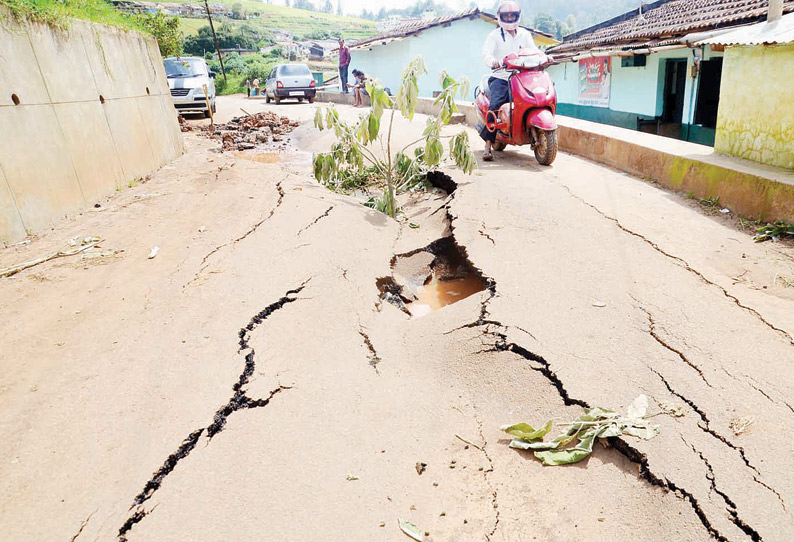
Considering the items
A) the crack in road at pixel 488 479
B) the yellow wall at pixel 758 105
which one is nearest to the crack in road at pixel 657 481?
the crack in road at pixel 488 479

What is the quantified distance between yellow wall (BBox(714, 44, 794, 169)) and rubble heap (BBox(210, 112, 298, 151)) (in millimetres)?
7788

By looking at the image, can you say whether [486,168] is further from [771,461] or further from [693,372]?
[771,461]

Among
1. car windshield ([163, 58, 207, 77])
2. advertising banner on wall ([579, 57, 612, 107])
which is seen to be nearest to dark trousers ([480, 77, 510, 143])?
advertising banner on wall ([579, 57, 612, 107])

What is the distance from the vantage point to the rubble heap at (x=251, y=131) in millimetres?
10414

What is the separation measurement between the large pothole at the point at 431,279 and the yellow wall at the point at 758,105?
9.79ft

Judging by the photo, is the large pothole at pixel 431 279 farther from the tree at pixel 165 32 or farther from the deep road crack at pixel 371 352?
the tree at pixel 165 32

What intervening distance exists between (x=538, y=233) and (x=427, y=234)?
113 centimetres

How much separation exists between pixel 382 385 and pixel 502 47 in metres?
5.57

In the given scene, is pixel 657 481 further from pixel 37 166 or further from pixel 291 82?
pixel 291 82

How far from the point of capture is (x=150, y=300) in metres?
3.49

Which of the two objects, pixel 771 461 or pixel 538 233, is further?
pixel 538 233

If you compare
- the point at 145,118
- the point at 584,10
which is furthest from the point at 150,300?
the point at 584,10

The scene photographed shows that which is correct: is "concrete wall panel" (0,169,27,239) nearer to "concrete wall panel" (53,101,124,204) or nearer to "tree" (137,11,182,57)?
"concrete wall panel" (53,101,124,204)

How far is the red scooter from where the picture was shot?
639cm
